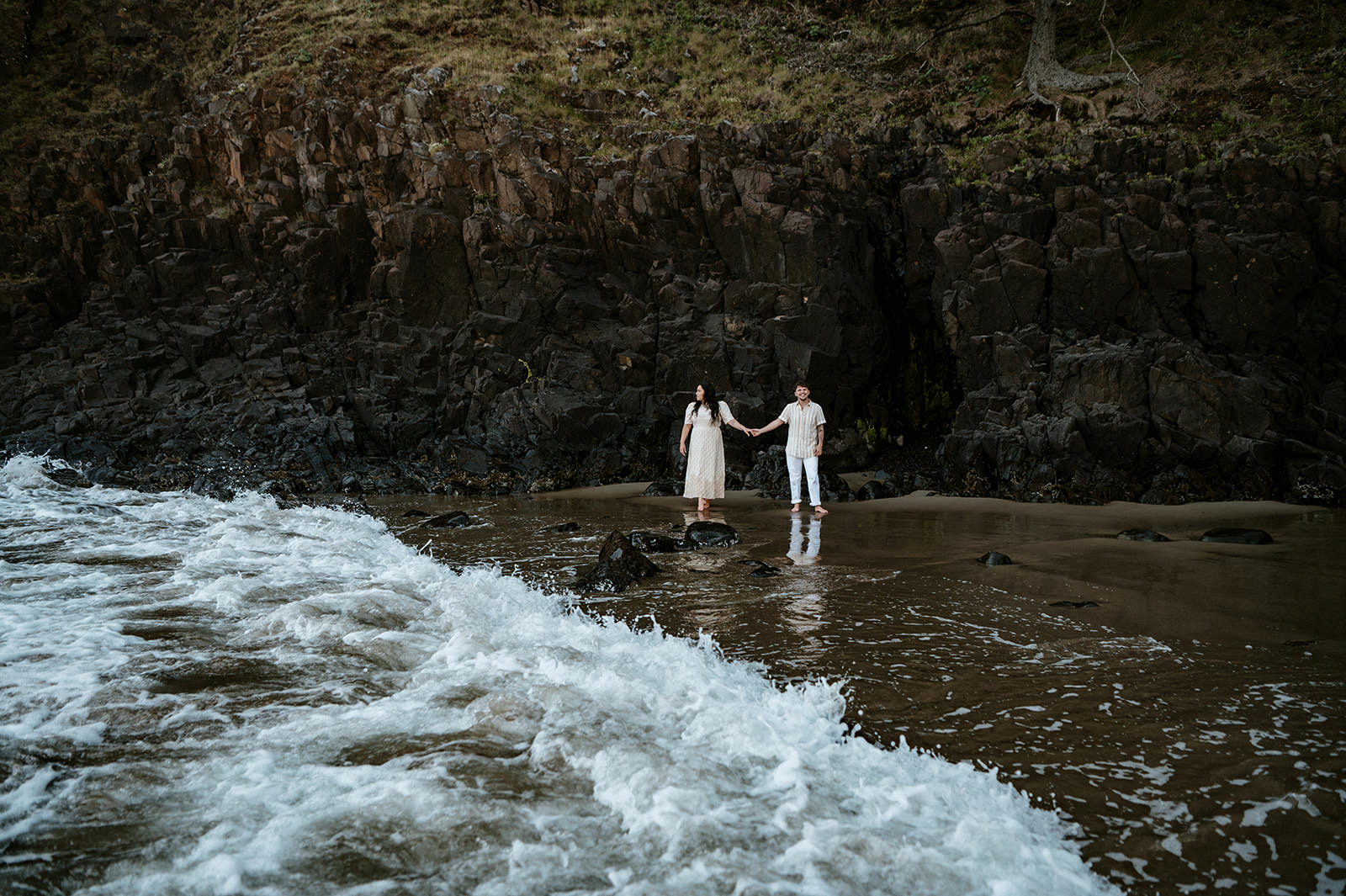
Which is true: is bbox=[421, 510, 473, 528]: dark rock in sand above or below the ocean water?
below

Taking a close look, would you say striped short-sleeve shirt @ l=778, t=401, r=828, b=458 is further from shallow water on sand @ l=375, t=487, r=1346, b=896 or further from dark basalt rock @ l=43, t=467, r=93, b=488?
dark basalt rock @ l=43, t=467, r=93, b=488

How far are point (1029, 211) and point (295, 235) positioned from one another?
19.5m

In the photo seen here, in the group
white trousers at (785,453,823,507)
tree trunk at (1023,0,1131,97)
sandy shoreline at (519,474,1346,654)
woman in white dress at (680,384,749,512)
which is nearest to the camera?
sandy shoreline at (519,474,1346,654)

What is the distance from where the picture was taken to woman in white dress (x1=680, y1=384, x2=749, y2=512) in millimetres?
12203

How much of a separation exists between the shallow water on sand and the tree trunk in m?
14.1

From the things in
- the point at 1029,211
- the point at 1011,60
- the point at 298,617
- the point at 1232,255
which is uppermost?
the point at 1011,60

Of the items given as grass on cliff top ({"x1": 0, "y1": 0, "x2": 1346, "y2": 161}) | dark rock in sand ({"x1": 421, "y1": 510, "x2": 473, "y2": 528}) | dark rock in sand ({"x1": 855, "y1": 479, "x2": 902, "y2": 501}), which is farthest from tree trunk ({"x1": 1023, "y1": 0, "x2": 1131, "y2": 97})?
dark rock in sand ({"x1": 421, "y1": 510, "x2": 473, "y2": 528})

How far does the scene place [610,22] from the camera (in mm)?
25641

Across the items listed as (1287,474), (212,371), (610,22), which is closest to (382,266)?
(212,371)

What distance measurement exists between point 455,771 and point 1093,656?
3.92 meters

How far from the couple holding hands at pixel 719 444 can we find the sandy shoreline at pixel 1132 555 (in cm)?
47

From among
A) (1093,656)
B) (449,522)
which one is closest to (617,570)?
(1093,656)

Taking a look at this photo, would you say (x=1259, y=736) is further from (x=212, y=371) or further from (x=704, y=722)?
(x=212, y=371)

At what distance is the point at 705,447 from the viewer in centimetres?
1223
